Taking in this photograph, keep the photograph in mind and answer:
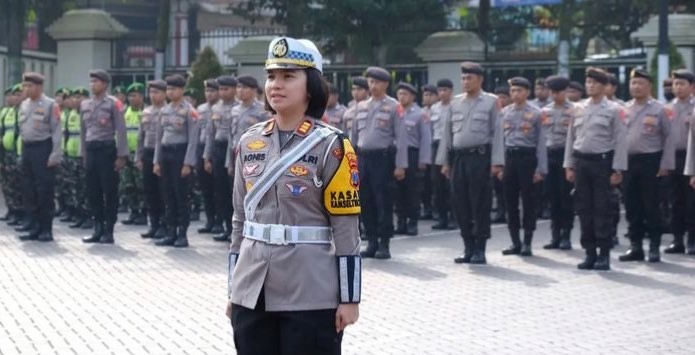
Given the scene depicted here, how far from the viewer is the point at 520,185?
1606 centimetres

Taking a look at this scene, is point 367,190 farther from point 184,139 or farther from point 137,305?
point 137,305

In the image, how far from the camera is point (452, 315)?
11.3m

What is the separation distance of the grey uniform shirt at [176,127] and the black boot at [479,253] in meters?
3.83

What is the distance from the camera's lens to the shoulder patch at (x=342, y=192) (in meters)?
6.06

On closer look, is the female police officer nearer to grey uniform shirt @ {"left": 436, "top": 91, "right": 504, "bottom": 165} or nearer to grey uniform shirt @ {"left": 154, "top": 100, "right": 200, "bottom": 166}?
grey uniform shirt @ {"left": 436, "top": 91, "right": 504, "bottom": 165}

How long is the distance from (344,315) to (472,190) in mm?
8947

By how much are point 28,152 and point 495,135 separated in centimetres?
574

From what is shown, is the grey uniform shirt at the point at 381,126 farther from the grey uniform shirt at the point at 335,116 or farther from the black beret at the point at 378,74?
the grey uniform shirt at the point at 335,116

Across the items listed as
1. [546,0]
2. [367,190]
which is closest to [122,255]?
[367,190]

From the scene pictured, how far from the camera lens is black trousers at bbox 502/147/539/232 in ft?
→ 52.3

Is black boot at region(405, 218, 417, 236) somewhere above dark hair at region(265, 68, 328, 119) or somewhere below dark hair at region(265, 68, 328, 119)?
below

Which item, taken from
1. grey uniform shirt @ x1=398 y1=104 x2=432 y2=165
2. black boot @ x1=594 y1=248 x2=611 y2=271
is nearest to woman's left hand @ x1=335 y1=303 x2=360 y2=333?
black boot @ x1=594 y1=248 x2=611 y2=271

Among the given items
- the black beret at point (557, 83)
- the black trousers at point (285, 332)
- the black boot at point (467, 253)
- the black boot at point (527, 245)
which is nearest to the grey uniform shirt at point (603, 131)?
the black boot at point (467, 253)

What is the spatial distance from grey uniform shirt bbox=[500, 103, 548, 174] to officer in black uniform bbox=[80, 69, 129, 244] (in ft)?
14.2
